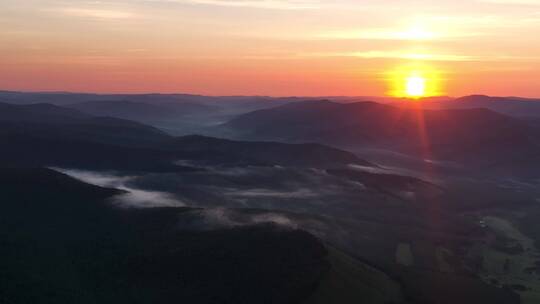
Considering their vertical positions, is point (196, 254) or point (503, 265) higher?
point (196, 254)

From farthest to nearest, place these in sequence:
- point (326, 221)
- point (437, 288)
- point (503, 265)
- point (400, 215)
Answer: point (400, 215) < point (326, 221) < point (503, 265) < point (437, 288)

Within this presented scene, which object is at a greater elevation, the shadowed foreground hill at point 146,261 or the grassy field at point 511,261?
the shadowed foreground hill at point 146,261

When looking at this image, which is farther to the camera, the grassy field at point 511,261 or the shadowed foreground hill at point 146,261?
the grassy field at point 511,261

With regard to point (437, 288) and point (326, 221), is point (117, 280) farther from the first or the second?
point (326, 221)

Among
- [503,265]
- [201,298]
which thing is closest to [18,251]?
[201,298]

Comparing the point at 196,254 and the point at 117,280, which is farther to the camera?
the point at 196,254

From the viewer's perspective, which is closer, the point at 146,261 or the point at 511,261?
the point at 146,261

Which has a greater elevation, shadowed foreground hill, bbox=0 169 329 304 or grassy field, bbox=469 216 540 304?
shadowed foreground hill, bbox=0 169 329 304

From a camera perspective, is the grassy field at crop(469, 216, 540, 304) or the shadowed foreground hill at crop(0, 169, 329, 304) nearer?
the shadowed foreground hill at crop(0, 169, 329, 304)

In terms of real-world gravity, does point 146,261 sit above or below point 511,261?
above

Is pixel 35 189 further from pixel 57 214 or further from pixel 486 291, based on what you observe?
pixel 486 291

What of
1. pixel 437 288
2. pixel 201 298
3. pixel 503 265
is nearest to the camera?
pixel 201 298
